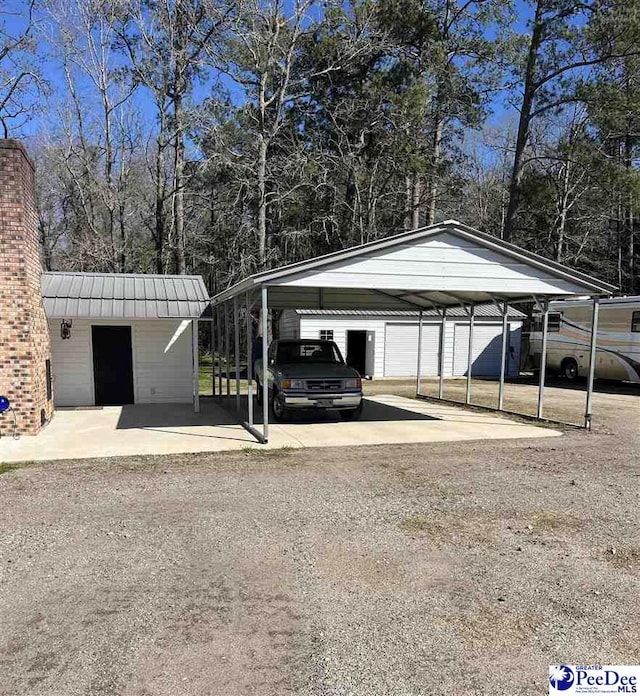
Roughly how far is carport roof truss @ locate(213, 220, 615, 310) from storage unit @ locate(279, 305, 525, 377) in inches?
415

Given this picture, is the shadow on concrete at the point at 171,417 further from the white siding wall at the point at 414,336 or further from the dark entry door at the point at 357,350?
the dark entry door at the point at 357,350

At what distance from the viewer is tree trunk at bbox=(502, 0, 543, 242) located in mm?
20797

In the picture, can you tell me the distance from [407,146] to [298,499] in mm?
17369

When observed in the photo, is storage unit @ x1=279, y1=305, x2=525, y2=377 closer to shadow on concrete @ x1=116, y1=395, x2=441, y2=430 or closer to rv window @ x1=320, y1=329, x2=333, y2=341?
rv window @ x1=320, y1=329, x2=333, y2=341

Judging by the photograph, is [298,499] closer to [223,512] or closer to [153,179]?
[223,512]

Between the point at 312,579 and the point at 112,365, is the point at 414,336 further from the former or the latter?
the point at 312,579

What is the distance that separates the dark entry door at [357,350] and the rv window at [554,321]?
7643 millimetres

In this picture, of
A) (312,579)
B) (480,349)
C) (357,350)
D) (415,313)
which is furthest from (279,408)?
(480,349)

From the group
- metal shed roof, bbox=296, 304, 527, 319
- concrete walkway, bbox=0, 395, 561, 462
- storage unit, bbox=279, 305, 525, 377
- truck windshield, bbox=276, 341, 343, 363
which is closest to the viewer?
concrete walkway, bbox=0, 395, 561, 462

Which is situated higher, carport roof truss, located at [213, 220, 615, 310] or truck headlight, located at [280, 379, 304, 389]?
carport roof truss, located at [213, 220, 615, 310]

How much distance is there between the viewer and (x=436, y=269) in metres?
8.98

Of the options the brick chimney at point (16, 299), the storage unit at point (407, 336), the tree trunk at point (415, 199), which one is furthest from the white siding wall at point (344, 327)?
the brick chimney at point (16, 299)

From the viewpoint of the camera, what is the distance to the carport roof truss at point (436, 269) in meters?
8.55

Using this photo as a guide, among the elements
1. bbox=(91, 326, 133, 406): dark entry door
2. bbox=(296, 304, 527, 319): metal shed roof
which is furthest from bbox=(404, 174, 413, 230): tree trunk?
bbox=(91, 326, 133, 406): dark entry door
